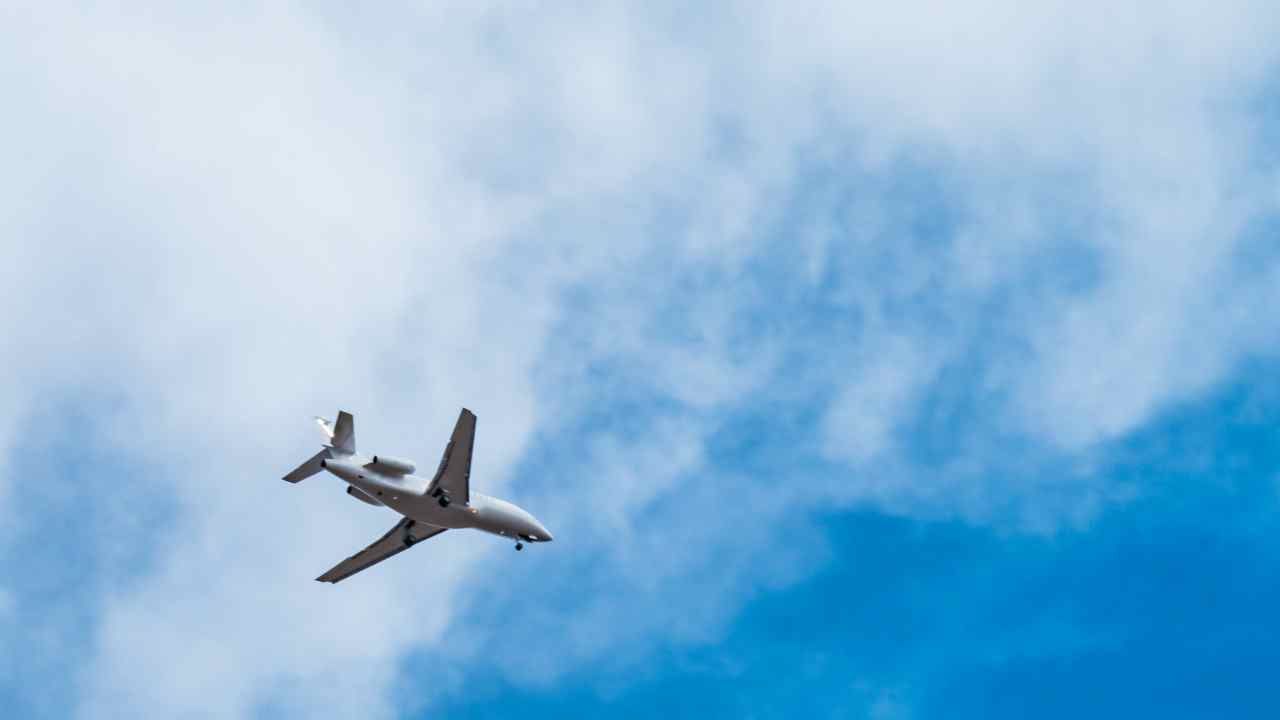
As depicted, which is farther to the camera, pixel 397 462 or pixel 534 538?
pixel 534 538

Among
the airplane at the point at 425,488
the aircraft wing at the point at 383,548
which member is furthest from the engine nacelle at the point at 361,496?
the aircraft wing at the point at 383,548

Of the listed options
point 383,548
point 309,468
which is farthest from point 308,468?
point 383,548

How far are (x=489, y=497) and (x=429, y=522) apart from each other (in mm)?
4893

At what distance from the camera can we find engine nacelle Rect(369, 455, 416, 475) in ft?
354

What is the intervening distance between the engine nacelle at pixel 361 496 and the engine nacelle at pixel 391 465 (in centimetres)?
316

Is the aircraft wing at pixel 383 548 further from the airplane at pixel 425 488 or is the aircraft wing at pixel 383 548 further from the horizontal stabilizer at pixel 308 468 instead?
the horizontal stabilizer at pixel 308 468

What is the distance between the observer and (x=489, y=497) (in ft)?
379

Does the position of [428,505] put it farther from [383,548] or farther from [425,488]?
[383,548]

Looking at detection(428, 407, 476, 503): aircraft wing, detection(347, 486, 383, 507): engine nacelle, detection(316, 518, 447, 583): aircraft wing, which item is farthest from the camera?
detection(316, 518, 447, 583): aircraft wing

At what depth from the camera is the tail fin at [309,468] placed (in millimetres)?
106562

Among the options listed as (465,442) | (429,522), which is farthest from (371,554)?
(465,442)

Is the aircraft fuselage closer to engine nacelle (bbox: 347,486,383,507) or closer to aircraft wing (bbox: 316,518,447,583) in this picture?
engine nacelle (bbox: 347,486,383,507)

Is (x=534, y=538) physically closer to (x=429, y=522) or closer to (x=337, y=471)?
(x=429, y=522)

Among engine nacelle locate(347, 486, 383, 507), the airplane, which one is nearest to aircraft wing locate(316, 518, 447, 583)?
the airplane
